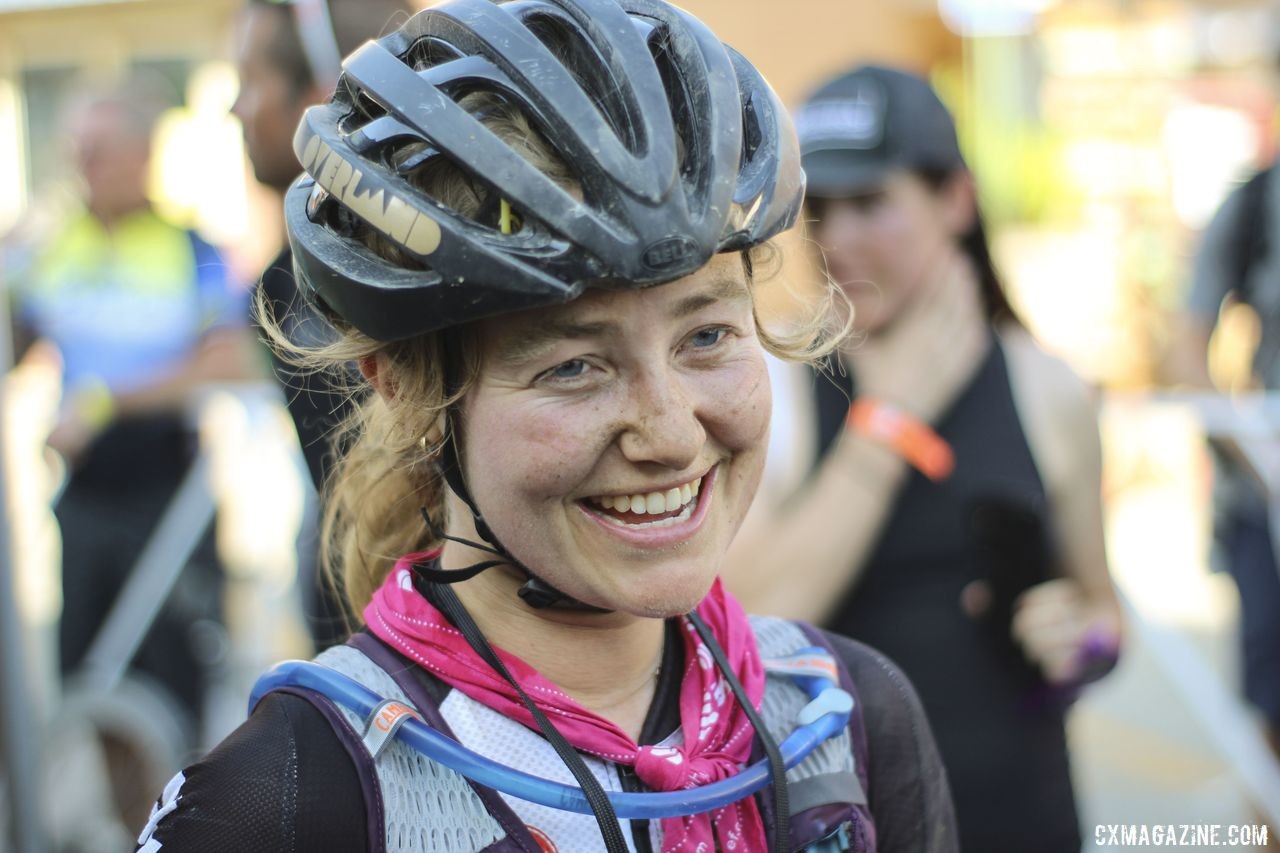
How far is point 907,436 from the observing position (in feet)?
10.7

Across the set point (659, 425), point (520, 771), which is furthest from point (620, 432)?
point (520, 771)

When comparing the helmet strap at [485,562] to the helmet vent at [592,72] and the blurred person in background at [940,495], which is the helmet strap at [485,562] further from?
the blurred person in background at [940,495]

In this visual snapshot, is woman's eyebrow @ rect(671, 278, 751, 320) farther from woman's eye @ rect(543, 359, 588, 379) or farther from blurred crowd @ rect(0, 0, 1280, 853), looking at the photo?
blurred crowd @ rect(0, 0, 1280, 853)

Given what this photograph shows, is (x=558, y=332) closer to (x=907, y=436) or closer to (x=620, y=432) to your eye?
(x=620, y=432)

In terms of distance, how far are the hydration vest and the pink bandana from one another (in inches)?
1.3

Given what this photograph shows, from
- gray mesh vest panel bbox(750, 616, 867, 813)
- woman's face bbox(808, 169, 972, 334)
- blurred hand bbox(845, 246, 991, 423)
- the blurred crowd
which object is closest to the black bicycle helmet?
gray mesh vest panel bbox(750, 616, 867, 813)

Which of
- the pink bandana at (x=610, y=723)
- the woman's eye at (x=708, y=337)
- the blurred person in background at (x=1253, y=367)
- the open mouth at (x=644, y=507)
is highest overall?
the woman's eye at (x=708, y=337)

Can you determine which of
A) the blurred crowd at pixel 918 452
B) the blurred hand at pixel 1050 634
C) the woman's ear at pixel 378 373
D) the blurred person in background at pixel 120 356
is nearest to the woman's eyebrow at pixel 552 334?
the woman's ear at pixel 378 373

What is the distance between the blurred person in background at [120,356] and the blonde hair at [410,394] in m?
3.72

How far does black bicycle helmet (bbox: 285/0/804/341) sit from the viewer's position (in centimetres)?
158

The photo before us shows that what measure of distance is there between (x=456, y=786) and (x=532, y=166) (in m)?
0.71

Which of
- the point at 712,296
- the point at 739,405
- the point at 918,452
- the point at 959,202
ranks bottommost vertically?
the point at 918,452

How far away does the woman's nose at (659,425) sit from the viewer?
5.25 ft

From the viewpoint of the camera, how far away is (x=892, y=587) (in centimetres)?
324
